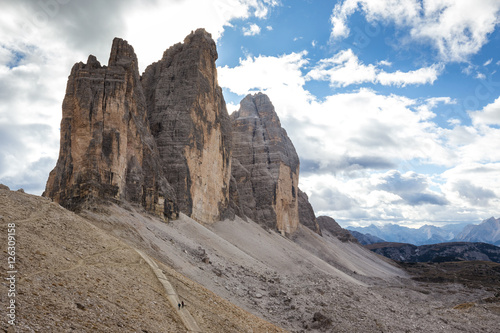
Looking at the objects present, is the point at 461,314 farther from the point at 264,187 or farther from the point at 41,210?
the point at 264,187

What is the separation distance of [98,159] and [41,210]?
15.4 metres

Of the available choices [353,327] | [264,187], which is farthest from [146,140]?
[264,187]

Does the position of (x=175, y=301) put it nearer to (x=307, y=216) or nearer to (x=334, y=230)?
(x=307, y=216)

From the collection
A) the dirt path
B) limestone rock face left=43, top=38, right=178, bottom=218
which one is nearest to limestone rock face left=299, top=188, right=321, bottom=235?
limestone rock face left=43, top=38, right=178, bottom=218

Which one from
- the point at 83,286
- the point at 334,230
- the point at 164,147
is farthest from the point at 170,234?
the point at 334,230

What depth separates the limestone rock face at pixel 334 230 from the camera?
11057cm

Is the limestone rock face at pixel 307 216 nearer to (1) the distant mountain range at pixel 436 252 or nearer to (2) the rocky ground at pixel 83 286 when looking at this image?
(1) the distant mountain range at pixel 436 252

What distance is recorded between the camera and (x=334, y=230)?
11894 cm

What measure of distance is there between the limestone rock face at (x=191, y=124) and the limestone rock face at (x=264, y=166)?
16988mm

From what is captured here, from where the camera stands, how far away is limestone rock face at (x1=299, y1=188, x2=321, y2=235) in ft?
321

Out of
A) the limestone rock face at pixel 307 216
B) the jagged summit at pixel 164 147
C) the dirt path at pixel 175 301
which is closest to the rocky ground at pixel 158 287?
the dirt path at pixel 175 301

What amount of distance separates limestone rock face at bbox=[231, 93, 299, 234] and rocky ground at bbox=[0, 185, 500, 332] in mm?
29468

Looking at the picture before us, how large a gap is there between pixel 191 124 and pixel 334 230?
83.6 m

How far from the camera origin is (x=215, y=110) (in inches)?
2137
